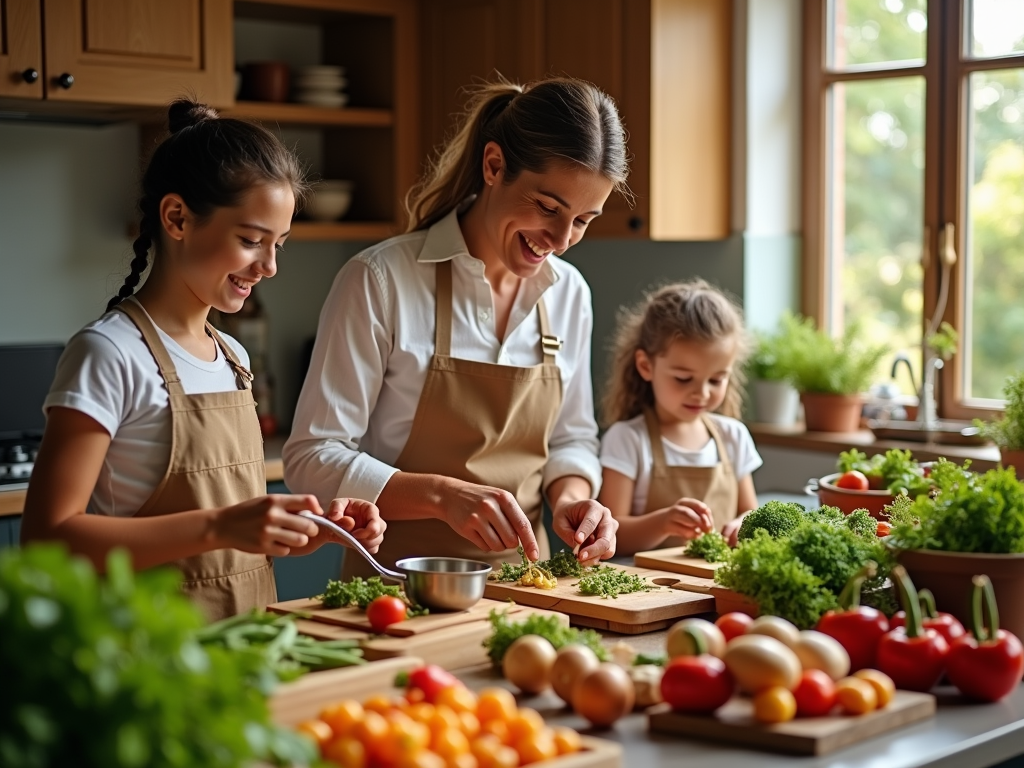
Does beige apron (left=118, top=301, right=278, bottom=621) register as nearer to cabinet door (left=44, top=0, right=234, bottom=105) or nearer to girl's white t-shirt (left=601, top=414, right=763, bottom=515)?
girl's white t-shirt (left=601, top=414, right=763, bottom=515)

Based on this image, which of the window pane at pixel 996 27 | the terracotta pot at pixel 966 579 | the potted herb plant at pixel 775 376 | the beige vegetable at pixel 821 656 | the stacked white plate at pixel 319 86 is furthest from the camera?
the stacked white plate at pixel 319 86

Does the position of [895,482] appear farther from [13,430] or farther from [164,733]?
[13,430]

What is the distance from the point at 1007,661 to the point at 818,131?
2720 mm

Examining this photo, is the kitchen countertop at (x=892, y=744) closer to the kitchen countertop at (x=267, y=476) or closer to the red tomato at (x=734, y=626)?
the red tomato at (x=734, y=626)

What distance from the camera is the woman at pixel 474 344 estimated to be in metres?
2.24

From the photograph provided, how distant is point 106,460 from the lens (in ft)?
6.32

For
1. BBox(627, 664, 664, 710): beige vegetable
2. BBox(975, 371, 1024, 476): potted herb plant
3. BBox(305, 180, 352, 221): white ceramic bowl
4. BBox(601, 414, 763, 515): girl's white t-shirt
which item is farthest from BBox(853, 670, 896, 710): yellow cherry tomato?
BBox(305, 180, 352, 221): white ceramic bowl

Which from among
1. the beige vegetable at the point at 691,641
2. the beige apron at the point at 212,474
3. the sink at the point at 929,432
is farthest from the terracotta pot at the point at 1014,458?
the beige apron at the point at 212,474

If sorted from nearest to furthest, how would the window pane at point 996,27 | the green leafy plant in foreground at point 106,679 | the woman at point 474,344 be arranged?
the green leafy plant in foreground at point 106,679, the woman at point 474,344, the window pane at point 996,27

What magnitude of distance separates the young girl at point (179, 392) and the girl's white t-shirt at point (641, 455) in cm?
96

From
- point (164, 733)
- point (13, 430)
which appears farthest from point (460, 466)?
point (13, 430)

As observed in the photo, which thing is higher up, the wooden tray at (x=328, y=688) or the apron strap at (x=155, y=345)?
the apron strap at (x=155, y=345)

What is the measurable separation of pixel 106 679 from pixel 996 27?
3.35 metres

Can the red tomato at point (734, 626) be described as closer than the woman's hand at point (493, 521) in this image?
Yes
